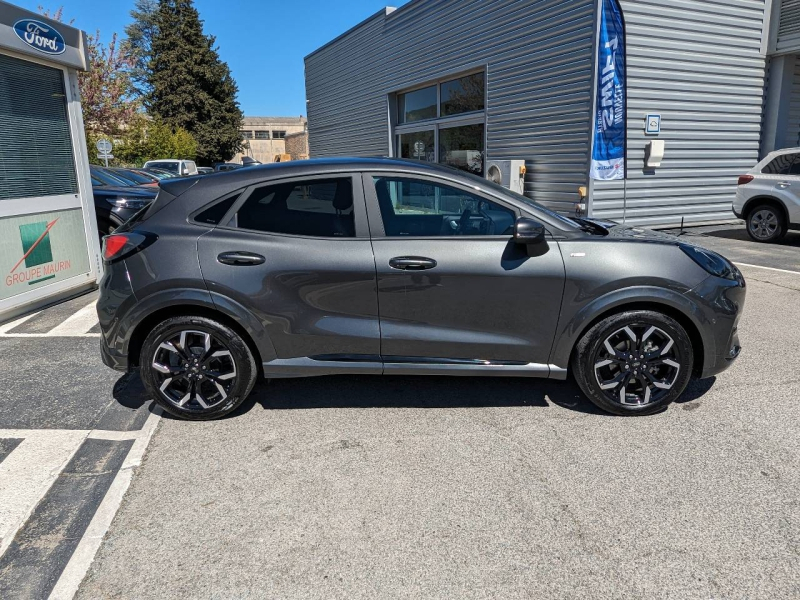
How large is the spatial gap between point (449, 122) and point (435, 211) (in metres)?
11.6

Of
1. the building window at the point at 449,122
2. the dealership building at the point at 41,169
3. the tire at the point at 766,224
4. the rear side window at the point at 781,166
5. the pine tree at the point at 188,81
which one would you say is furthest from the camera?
the pine tree at the point at 188,81

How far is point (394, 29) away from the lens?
53.1 feet

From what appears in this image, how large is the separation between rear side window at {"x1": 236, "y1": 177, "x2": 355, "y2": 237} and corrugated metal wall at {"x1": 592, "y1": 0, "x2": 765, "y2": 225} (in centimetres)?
826

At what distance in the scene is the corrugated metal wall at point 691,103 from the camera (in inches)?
→ 417

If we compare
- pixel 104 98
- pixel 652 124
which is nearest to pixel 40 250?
pixel 652 124

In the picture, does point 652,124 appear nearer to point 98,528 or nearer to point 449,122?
point 449,122

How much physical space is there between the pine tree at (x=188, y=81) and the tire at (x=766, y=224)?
133 feet

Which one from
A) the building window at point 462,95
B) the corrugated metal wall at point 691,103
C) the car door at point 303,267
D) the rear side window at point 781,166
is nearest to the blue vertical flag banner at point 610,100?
the corrugated metal wall at point 691,103

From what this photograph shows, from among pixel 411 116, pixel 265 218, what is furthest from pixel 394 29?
pixel 265 218

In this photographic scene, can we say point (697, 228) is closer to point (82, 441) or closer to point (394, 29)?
point (394, 29)

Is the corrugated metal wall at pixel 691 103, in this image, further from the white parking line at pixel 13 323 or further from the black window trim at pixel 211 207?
the white parking line at pixel 13 323

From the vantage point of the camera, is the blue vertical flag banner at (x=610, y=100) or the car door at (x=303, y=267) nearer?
the car door at (x=303, y=267)

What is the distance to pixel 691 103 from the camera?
11.2 metres

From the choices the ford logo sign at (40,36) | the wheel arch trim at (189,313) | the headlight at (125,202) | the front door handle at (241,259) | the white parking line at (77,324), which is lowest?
the white parking line at (77,324)
